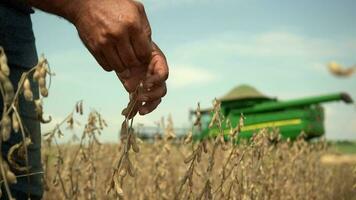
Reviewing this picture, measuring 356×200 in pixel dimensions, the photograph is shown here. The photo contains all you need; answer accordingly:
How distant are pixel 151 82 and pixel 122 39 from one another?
0.53 feet

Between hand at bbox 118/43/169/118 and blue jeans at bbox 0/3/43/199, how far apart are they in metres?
0.53

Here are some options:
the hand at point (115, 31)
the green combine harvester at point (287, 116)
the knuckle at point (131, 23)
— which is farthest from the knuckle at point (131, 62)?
the green combine harvester at point (287, 116)

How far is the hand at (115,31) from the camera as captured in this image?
44.7 inches

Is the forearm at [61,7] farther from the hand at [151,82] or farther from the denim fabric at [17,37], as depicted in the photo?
the denim fabric at [17,37]

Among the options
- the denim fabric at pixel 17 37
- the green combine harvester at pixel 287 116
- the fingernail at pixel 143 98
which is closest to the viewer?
the fingernail at pixel 143 98

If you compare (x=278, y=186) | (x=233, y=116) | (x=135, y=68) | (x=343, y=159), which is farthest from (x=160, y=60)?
(x=233, y=116)

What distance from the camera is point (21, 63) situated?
1725 mm

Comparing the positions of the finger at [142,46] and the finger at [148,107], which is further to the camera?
the finger at [148,107]

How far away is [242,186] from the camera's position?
7.38 ft

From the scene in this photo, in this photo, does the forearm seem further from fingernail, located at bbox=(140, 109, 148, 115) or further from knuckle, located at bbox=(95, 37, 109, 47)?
fingernail, located at bbox=(140, 109, 148, 115)

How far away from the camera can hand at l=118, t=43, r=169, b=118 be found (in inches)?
49.8

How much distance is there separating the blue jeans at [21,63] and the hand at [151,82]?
1.74 ft

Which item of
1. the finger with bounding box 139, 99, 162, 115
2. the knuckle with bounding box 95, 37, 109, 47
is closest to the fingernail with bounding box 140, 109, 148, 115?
the finger with bounding box 139, 99, 162, 115

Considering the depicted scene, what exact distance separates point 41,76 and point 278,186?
9.12 feet
